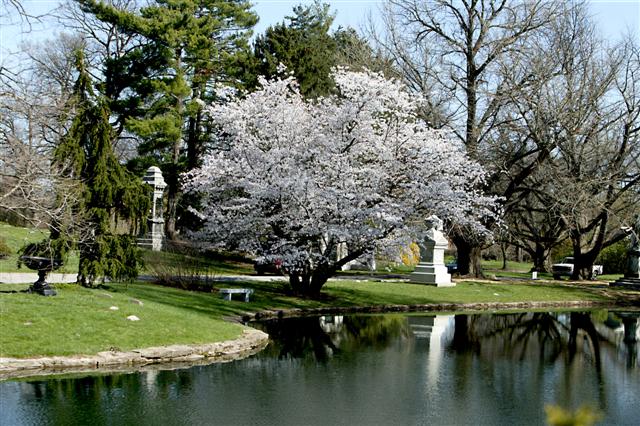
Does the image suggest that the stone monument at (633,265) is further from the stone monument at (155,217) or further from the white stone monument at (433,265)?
the stone monument at (155,217)

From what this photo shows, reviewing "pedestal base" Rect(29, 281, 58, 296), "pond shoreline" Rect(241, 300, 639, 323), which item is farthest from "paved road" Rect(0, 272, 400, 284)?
"pond shoreline" Rect(241, 300, 639, 323)

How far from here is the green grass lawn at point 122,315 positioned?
13.3 metres

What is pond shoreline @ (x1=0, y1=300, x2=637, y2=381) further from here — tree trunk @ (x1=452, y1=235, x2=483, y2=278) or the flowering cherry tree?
tree trunk @ (x1=452, y1=235, x2=483, y2=278)

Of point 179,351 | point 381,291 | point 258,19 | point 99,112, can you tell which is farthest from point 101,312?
point 258,19

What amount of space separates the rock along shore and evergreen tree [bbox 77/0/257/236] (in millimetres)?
19117

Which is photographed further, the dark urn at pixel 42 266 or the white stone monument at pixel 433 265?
the white stone monument at pixel 433 265

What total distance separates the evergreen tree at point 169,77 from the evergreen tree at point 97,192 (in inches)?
612

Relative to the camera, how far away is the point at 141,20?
34.9 m

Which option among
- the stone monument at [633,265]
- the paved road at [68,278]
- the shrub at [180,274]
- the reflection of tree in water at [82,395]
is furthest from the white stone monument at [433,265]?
the reflection of tree in water at [82,395]

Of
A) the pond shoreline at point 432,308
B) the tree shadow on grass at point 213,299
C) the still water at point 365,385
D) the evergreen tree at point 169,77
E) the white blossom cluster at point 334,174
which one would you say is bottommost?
the still water at point 365,385

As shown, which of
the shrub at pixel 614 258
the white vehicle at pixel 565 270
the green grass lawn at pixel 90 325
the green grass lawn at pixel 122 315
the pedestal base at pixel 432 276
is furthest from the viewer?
the shrub at pixel 614 258

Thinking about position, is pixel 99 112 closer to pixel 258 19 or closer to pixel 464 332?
pixel 464 332

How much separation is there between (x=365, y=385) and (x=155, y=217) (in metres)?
21.8

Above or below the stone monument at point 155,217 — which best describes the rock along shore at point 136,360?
below
